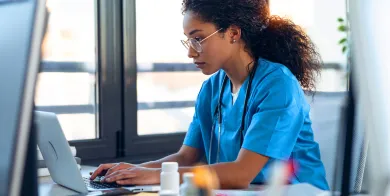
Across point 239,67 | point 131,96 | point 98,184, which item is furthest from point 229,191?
point 131,96

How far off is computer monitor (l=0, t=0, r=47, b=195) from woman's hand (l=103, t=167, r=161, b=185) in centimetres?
89

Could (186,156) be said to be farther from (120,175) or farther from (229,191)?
(229,191)

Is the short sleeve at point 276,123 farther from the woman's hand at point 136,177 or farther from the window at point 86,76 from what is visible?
the window at point 86,76

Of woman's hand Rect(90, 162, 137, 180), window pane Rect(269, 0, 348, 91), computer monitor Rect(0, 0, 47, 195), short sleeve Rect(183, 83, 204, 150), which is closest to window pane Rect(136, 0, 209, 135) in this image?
short sleeve Rect(183, 83, 204, 150)

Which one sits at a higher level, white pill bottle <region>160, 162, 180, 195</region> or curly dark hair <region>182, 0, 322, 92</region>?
curly dark hair <region>182, 0, 322, 92</region>

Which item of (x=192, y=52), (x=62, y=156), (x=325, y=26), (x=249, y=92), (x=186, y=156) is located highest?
(x=325, y=26)

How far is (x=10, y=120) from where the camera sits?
1.91 feet

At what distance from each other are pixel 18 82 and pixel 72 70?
71.8 inches

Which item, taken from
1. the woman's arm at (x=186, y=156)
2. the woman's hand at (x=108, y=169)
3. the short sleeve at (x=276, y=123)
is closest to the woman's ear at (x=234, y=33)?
the short sleeve at (x=276, y=123)

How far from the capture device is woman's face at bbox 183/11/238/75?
5.92 feet

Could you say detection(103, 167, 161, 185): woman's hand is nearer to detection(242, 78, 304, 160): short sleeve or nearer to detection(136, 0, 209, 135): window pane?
detection(242, 78, 304, 160): short sleeve

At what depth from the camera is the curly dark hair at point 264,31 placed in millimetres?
1811

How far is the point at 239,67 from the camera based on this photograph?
1.84 metres

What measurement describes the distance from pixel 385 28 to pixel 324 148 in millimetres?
1288
